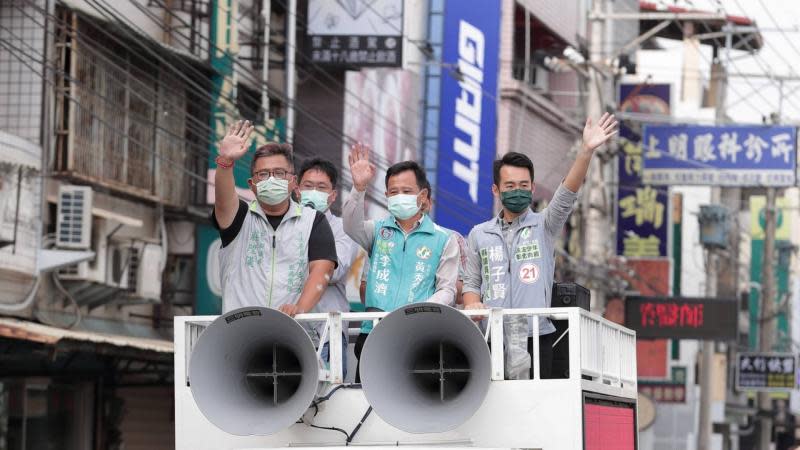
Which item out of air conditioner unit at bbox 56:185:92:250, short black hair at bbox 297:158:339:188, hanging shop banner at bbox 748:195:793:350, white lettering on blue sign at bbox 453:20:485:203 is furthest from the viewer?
hanging shop banner at bbox 748:195:793:350

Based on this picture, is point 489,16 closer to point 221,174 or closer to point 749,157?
point 749,157

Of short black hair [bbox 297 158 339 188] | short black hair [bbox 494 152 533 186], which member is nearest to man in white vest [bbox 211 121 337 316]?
short black hair [bbox 494 152 533 186]

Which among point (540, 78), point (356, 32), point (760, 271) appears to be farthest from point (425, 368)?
point (760, 271)

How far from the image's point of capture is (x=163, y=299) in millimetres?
23266

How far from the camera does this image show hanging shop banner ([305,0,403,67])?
24703 mm

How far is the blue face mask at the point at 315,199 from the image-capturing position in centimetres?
A: 989

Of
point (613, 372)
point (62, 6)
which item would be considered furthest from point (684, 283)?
point (613, 372)

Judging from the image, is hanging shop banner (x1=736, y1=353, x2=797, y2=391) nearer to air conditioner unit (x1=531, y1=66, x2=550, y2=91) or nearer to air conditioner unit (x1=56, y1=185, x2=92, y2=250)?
air conditioner unit (x1=531, y1=66, x2=550, y2=91)

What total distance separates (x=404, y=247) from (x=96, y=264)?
38.7ft

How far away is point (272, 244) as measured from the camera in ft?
29.3

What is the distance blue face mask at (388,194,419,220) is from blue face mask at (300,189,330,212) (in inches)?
43.6

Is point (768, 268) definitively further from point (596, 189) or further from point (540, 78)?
point (596, 189)

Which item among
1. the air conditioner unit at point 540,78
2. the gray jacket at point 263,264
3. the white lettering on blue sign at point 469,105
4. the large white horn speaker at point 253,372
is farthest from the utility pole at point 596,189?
the large white horn speaker at point 253,372

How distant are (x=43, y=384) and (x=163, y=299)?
10.4ft
